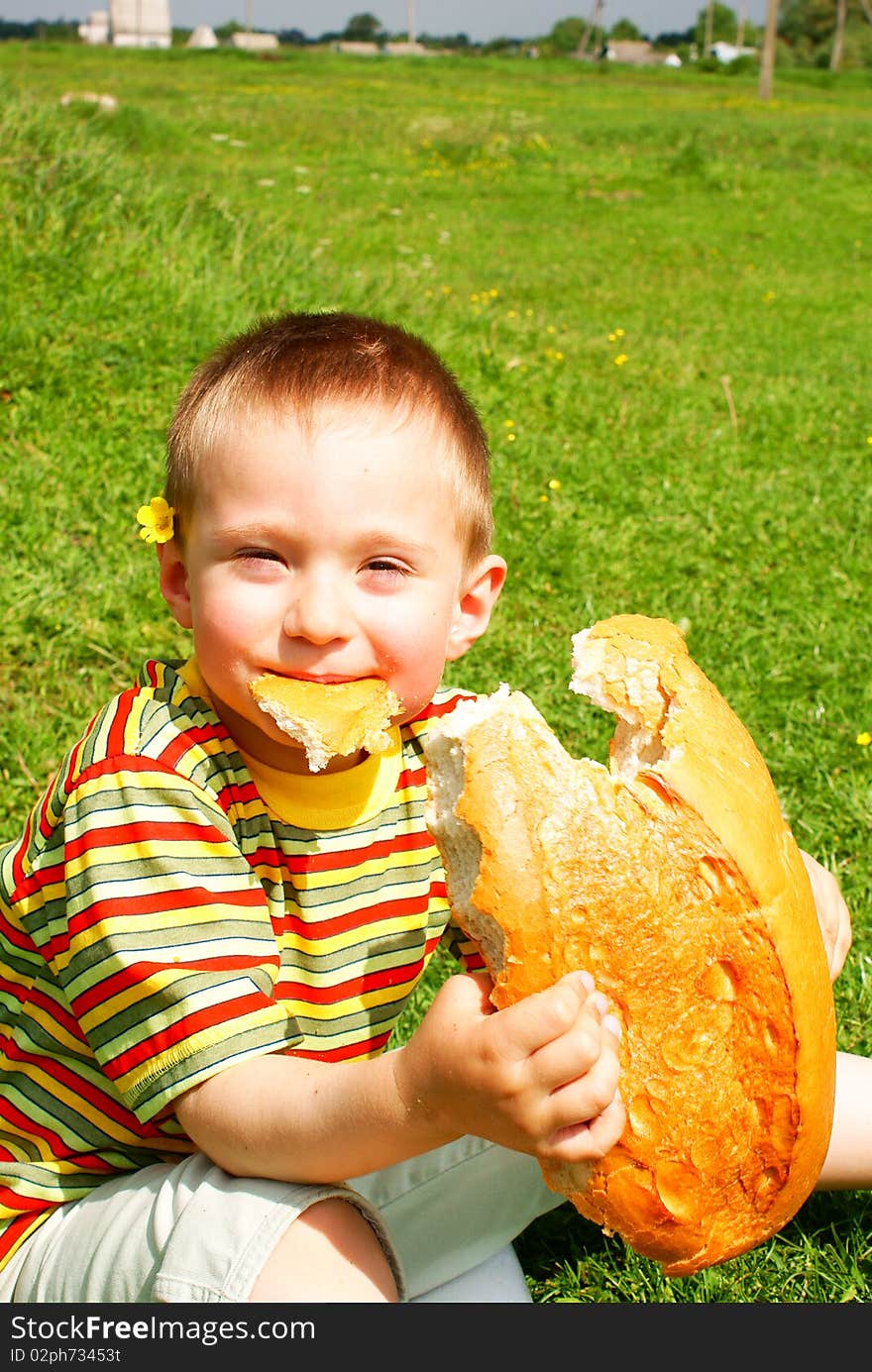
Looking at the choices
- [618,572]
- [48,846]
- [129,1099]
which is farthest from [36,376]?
[129,1099]

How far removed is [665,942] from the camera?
1.73 metres

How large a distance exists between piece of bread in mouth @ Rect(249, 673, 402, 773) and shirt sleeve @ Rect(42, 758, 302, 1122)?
0.19 m

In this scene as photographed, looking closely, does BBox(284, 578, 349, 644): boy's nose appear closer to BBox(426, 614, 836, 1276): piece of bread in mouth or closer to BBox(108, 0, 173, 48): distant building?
BBox(426, 614, 836, 1276): piece of bread in mouth

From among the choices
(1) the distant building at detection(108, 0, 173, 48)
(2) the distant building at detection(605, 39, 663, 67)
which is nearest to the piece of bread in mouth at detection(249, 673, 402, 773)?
(1) the distant building at detection(108, 0, 173, 48)

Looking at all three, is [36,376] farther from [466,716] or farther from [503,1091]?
[503,1091]

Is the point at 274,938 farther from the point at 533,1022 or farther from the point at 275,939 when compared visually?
the point at 533,1022

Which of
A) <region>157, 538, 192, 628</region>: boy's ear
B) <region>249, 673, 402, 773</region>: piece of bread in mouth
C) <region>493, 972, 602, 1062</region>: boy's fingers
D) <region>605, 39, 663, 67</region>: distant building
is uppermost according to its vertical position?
<region>605, 39, 663, 67</region>: distant building

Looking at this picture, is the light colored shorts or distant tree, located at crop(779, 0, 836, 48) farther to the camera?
distant tree, located at crop(779, 0, 836, 48)

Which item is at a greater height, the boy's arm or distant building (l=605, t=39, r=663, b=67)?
distant building (l=605, t=39, r=663, b=67)

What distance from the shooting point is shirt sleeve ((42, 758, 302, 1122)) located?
1.78 meters

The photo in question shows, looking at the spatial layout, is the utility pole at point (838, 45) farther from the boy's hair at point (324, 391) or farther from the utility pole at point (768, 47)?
the boy's hair at point (324, 391)

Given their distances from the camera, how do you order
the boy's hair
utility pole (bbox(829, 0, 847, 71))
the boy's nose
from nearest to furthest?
the boy's nose < the boy's hair < utility pole (bbox(829, 0, 847, 71))

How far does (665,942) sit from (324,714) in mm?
569

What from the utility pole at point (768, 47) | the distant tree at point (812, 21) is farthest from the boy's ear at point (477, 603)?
the distant tree at point (812, 21)
